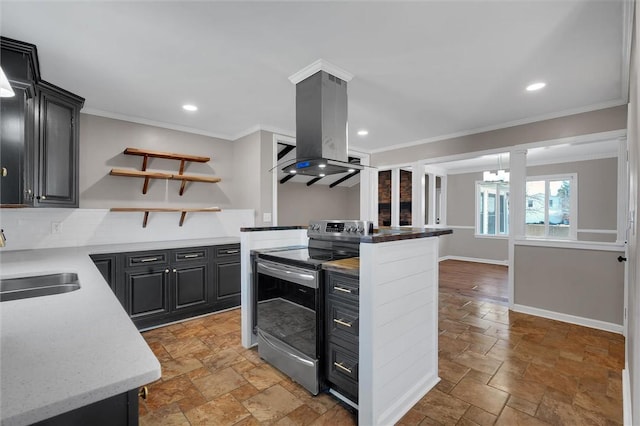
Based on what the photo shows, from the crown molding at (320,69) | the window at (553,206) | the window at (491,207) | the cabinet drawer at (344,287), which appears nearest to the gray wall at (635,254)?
the cabinet drawer at (344,287)

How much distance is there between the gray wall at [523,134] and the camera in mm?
3270

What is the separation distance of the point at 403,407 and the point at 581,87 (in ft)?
11.1

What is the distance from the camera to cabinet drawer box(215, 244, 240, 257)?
12.0ft

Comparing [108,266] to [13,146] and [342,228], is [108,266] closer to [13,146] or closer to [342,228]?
[13,146]

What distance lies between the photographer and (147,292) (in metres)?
3.17

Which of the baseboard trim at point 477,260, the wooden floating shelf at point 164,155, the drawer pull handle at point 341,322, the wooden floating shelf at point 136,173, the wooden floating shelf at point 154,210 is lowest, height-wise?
the baseboard trim at point 477,260

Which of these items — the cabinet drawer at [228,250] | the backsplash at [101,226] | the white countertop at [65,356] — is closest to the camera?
the white countertop at [65,356]

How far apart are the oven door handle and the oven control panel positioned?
432mm

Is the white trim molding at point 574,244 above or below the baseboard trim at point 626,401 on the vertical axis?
above

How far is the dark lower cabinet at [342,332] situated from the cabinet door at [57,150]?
2658 mm

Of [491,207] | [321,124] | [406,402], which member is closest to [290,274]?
[406,402]

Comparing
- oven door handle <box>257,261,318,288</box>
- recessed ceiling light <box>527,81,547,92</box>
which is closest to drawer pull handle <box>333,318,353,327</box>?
oven door handle <box>257,261,318,288</box>

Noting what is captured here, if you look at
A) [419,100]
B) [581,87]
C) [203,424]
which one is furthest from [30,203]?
[581,87]

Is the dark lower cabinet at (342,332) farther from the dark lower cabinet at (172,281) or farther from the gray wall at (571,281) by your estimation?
the gray wall at (571,281)
